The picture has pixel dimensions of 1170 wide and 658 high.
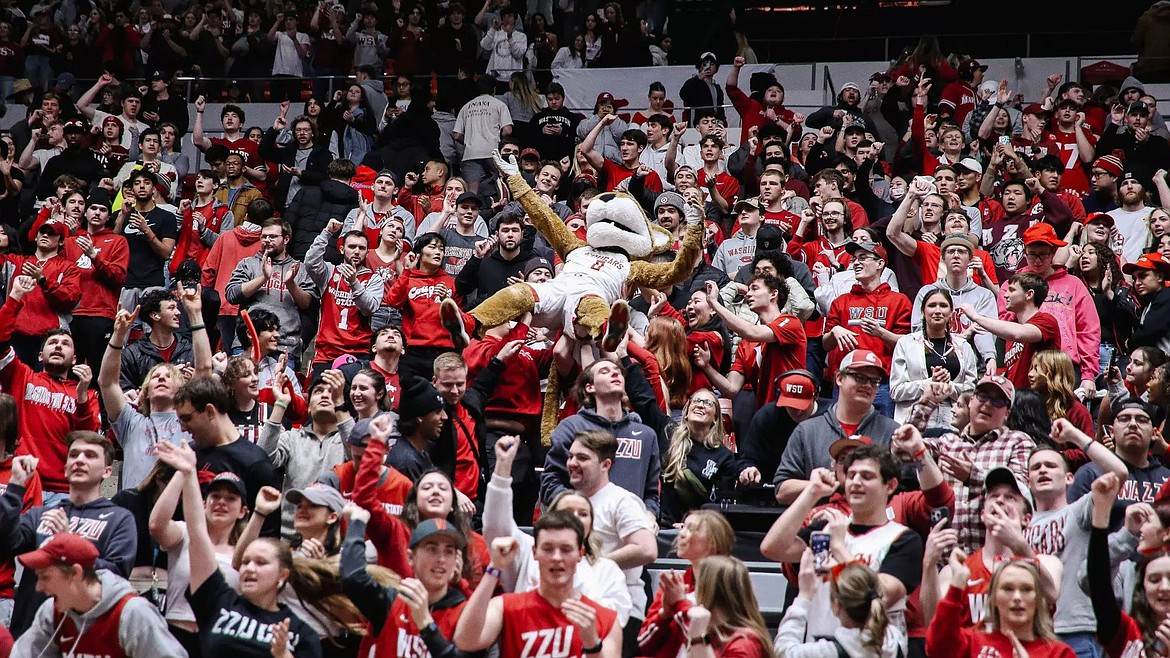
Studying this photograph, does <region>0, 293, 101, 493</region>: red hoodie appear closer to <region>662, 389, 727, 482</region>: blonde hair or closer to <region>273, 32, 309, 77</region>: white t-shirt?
<region>662, 389, 727, 482</region>: blonde hair

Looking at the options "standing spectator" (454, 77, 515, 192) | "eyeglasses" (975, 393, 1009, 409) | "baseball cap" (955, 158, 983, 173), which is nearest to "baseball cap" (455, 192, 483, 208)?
"standing spectator" (454, 77, 515, 192)

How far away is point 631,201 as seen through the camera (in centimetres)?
835

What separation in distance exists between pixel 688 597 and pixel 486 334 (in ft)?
11.0

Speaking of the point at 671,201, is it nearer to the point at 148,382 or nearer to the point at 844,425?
the point at 844,425

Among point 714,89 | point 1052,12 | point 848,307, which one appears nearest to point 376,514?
point 848,307

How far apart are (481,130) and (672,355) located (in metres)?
6.06

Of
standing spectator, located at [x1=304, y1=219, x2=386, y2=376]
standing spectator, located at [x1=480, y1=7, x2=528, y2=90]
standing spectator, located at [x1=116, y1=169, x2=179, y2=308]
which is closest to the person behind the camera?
standing spectator, located at [x1=304, y1=219, x2=386, y2=376]

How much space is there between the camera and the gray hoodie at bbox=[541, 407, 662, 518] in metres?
6.36

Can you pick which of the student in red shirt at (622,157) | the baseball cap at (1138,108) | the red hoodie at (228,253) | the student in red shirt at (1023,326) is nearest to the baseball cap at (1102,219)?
the student in red shirt at (1023,326)

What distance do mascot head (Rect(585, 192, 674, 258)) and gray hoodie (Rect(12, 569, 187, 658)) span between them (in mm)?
3919

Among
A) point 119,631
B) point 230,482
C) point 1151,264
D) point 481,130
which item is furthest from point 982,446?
point 481,130

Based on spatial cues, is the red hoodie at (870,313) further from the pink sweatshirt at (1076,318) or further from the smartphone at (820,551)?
the smartphone at (820,551)

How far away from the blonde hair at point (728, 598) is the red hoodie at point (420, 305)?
164 inches

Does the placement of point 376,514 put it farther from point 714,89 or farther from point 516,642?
point 714,89
